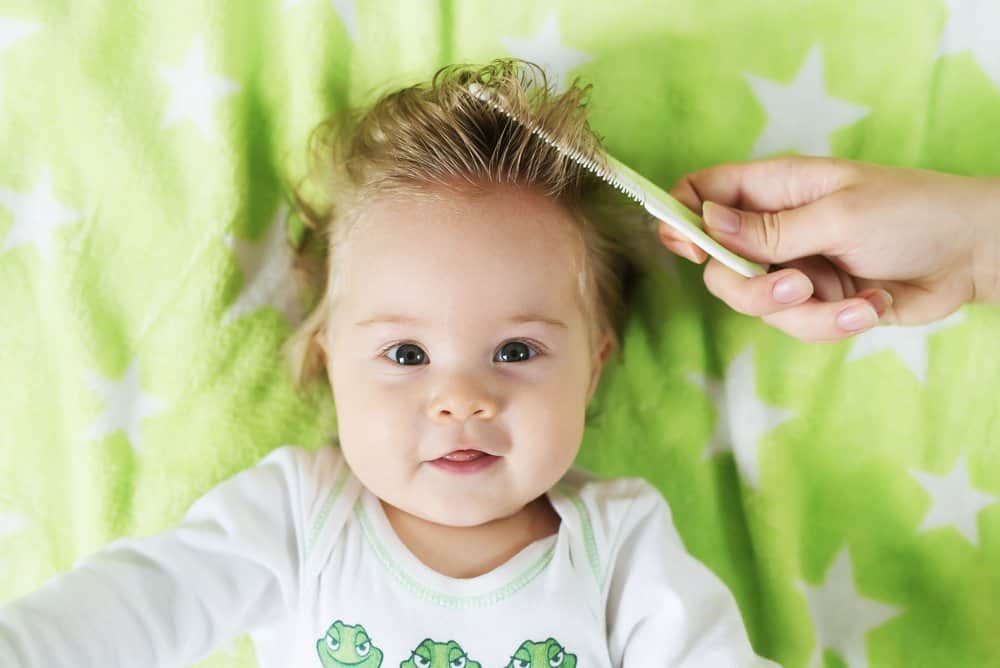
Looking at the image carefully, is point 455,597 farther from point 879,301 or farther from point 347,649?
point 879,301

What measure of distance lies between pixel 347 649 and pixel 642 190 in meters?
0.60

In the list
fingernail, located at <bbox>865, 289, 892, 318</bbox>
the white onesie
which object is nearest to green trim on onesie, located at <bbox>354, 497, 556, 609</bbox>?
the white onesie

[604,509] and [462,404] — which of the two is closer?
[462,404]

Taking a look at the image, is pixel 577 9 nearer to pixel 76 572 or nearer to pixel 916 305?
pixel 916 305

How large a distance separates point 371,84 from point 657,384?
0.56 meters

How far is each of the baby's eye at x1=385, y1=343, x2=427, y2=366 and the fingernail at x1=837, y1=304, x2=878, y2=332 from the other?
1.57ft

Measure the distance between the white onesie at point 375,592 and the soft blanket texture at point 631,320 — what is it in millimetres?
161

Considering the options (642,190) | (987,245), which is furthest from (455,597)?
(987,245)

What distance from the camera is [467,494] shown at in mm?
1107

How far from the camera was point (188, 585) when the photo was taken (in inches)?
45.6

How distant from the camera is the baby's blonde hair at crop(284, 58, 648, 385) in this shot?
3.77 feet

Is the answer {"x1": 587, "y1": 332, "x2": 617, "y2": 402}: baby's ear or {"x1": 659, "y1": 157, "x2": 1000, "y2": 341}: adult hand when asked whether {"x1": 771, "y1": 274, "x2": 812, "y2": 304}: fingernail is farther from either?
{"x1": 587, "y1": 332, "x2": 617, "y2": 402}: baby's ear

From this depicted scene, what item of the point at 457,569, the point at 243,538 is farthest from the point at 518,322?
the point at 243,538

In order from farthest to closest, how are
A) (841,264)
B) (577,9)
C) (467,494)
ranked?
(577,9) → (841,264) → (467,494)
